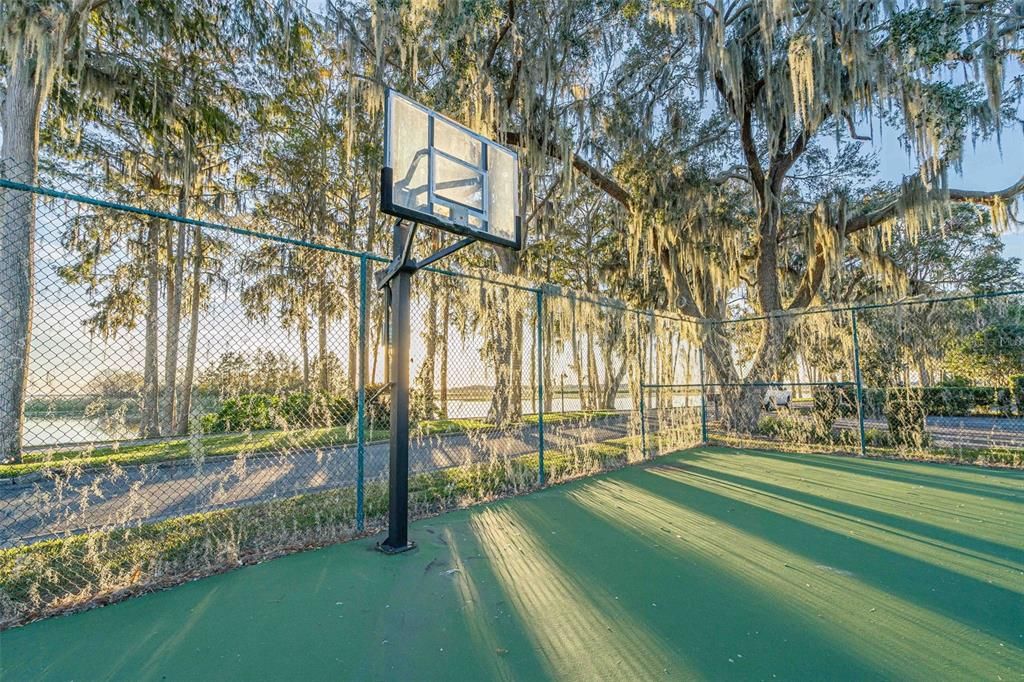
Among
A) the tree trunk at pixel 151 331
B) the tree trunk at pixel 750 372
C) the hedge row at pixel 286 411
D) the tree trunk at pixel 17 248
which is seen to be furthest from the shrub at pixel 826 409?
the tree trunk at pixel 151 331

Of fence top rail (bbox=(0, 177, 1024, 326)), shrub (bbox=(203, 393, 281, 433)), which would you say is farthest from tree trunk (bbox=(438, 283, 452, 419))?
shrub (bbox=(203, 393, 281, 433))

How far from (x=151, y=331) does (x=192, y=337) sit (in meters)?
0.96

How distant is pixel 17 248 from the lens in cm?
651

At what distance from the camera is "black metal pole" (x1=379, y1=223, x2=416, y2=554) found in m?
3.08

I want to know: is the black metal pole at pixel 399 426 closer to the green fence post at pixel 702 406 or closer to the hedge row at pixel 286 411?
the green fence post at pixel 702 406

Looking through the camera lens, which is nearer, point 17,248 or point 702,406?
point 17,248

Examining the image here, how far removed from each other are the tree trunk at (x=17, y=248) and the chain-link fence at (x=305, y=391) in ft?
0.13

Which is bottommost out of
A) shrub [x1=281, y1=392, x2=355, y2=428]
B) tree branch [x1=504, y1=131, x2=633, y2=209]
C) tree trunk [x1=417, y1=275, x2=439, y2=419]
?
shrub [x1=281, y1=392, x2=355, y2=428]

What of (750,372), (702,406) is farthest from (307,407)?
(750,372)

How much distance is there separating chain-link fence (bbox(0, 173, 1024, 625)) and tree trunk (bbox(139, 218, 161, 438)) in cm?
8

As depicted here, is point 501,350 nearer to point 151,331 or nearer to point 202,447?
point 202,447

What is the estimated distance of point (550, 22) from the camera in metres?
8.67

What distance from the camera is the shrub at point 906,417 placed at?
23.8 ft

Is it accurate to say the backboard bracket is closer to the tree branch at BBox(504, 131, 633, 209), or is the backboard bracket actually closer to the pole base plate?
the pole base plate
